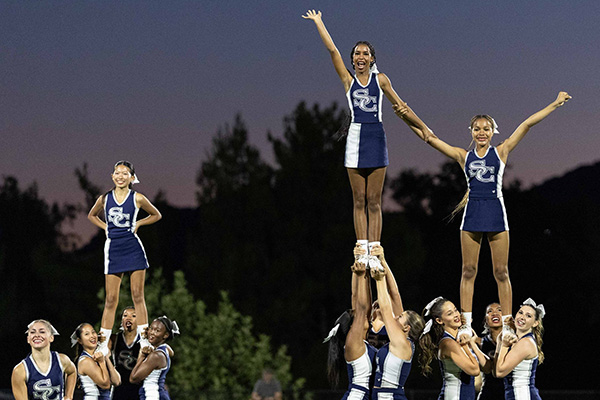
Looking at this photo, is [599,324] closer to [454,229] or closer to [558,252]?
[558,252]

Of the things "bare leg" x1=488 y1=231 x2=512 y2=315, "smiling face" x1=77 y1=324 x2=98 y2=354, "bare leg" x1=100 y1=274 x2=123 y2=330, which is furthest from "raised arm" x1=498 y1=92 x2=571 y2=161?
"smiling face" x1=77 y1=324 x2=98 y2=354

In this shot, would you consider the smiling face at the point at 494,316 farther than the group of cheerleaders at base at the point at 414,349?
Yes

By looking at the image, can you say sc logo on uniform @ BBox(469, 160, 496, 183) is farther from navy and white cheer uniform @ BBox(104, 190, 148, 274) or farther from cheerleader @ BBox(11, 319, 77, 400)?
cheerleader @ BBox(11, 319, 77, 400)

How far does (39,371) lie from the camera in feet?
35.9

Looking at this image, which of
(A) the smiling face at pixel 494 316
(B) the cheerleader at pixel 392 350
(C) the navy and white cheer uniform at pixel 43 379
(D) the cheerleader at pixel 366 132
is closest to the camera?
(B) the cheerleader at pixel 392 350

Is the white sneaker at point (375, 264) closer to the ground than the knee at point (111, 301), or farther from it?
farther from it

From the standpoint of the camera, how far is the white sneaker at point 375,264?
1017 cm

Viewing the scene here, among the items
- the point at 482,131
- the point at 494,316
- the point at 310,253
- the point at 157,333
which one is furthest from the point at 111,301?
the point at 310,253

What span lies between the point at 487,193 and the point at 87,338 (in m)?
5.20

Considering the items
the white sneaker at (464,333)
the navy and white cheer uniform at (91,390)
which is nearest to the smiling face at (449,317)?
the white sneaker at (464,333)

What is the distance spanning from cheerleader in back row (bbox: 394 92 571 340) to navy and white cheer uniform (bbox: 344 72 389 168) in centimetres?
80

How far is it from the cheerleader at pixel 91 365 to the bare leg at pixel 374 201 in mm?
3713

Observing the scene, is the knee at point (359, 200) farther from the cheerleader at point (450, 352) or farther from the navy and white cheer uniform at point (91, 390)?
the navy and white cheer uniform at point (91, 390)

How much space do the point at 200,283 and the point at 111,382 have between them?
105 feet
